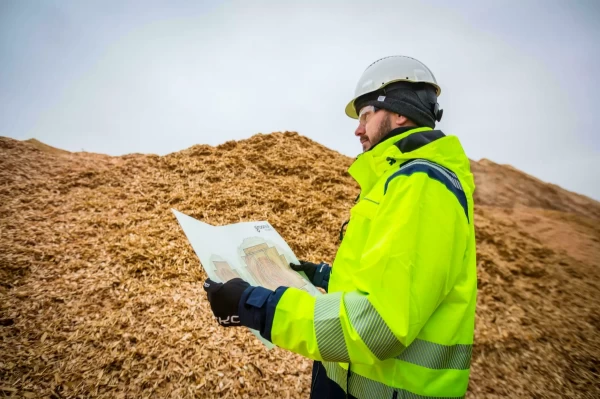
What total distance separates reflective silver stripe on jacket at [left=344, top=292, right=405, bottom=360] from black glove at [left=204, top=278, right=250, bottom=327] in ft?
1.67

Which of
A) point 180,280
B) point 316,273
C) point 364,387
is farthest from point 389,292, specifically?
point 180,280

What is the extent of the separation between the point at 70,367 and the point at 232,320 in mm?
2819

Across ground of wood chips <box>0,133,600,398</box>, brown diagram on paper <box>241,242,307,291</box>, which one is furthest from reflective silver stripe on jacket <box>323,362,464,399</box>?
ground of wood chips <box>0,133,600,398</box>

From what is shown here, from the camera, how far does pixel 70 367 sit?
2867 mm

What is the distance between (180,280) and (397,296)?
12.8 ft

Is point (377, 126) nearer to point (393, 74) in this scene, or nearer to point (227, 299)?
point (393, 74)

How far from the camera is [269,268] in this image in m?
1.83

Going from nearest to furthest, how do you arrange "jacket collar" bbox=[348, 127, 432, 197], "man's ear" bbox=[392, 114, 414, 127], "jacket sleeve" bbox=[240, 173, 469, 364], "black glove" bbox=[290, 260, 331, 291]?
"jacket sleeve" bbox=[240, 173, 469, 364] → "jacket collar" bbox=[348, 127, 432, 197] → "man's ear" bbox=[392, 114, 414, 127] → "black glove" bbox=[290, 260, 331, 291]

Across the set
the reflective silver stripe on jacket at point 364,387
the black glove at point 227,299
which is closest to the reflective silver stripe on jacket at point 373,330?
the reflective silver stripe on jacket at point 364,387

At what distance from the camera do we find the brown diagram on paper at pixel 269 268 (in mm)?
1693

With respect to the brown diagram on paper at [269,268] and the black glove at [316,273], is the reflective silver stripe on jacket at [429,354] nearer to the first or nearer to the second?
the brown diagram on paper at [269,268]

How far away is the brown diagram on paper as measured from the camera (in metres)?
1.69

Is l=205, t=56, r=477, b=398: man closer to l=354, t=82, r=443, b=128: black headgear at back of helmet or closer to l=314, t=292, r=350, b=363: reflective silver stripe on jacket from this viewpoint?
l=314, t=292, r=350, b=363: reflective silver stripe on jacket

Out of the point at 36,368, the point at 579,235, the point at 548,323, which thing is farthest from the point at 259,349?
the point at 579,235
